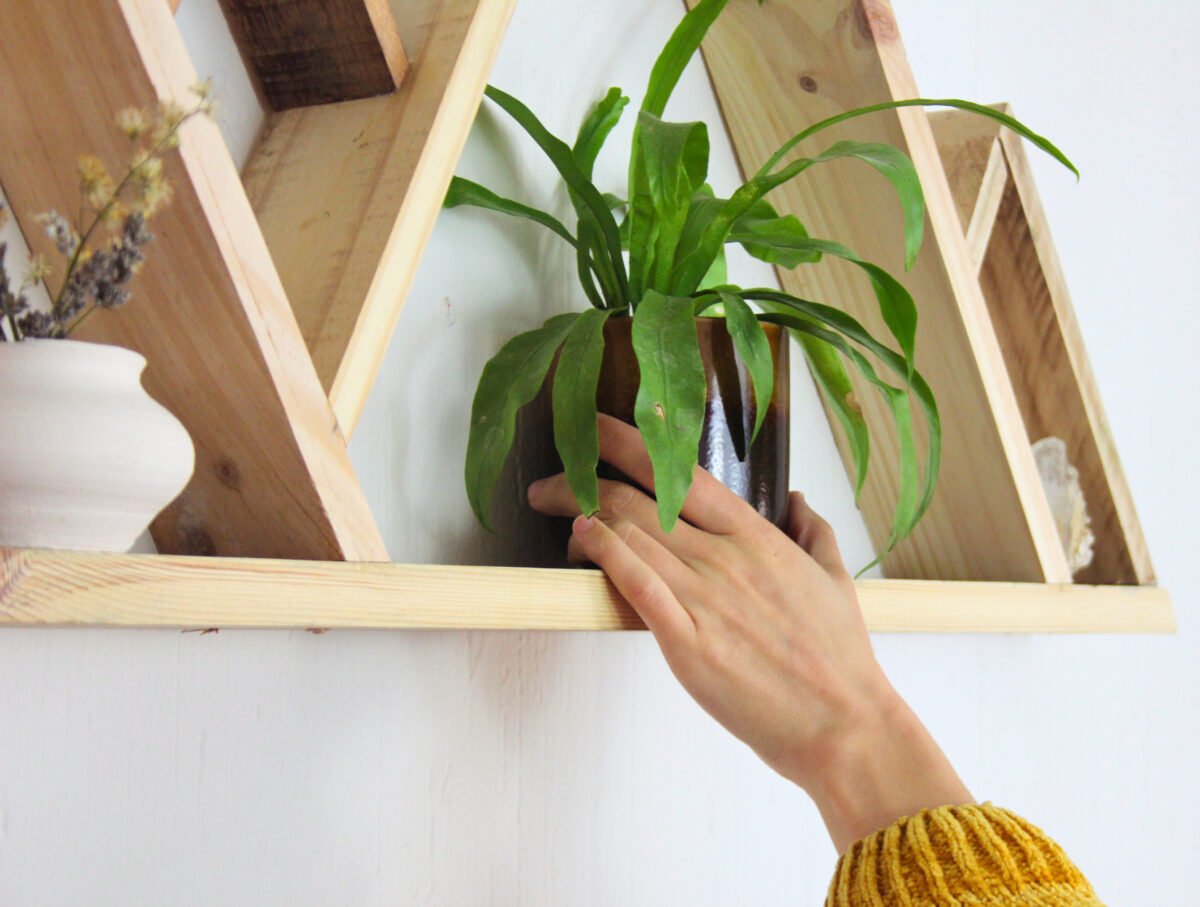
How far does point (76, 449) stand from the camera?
1.17 ft

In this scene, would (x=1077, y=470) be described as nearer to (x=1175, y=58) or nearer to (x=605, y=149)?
(x=605, y=149)

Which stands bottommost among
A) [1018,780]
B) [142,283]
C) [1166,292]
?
[1018,780]

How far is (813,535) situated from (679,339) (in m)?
0.16

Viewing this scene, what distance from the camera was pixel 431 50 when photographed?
0.58 m

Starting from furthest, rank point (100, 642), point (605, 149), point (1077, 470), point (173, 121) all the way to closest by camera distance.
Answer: point (1077, 470), point (605, 149), point (100, 642), point (173, 121)

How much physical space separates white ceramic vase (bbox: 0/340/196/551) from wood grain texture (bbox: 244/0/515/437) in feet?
0.42

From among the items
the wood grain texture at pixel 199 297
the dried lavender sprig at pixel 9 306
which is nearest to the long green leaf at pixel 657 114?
the wood grain texture at pixel 199 297

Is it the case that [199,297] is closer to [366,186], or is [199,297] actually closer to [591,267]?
[366,186]

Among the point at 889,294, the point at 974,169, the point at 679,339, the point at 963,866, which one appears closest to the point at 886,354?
the point at 889,294

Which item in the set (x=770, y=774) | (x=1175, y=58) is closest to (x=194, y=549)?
(x=770, y=774)

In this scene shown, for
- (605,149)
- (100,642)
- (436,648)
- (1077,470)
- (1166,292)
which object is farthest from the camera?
(1166,292)

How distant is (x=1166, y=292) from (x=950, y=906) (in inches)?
34.6

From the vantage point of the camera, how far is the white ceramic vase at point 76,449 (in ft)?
1.16

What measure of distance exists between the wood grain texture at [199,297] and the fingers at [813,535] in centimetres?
25
